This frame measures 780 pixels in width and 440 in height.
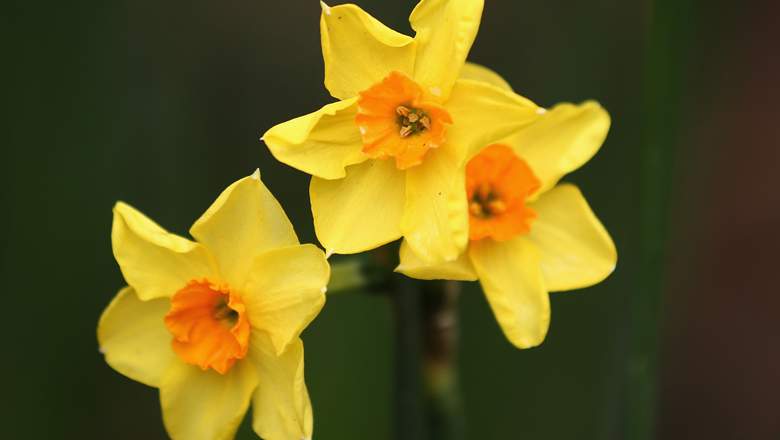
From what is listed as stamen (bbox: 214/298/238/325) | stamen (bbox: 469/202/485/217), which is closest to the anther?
stamen (bbox: 469/202/485/217)

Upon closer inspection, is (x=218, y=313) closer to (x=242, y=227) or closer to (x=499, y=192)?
(x=242, y=227)

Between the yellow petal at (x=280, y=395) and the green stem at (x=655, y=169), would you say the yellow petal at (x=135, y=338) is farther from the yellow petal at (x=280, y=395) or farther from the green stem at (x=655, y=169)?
the green stem at (x=655, y=169)

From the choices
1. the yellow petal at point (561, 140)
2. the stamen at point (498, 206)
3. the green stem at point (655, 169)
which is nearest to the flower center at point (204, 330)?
the stamen at point (498, 206)

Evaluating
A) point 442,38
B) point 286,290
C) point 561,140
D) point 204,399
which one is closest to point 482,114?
point 442,38

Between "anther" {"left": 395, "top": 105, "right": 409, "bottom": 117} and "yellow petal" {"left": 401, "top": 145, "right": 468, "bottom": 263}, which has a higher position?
"anther" {"left": 395, "top": 105, "right": 409, "bottom": 117}

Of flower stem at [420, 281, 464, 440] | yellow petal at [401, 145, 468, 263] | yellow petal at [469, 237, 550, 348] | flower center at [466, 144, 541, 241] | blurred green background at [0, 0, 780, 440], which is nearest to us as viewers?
yellow petal at [401, 145, 468, 263]

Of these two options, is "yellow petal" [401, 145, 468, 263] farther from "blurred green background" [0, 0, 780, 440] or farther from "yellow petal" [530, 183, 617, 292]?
"blurred green background" [0, 0, 780, 440]

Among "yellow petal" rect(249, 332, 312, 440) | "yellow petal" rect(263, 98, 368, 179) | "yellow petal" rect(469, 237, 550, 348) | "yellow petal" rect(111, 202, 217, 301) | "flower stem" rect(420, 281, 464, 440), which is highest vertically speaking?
"yellow petal" rect(263, 98, 368, 179)
